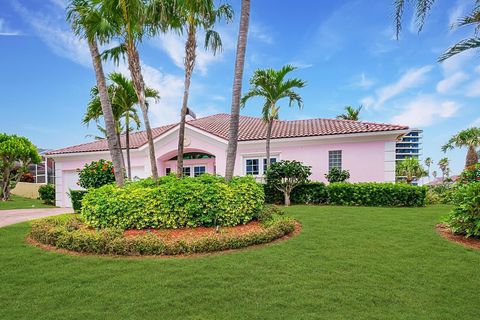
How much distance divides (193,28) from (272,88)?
230 inches

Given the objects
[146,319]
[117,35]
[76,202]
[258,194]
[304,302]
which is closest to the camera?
[146,319]

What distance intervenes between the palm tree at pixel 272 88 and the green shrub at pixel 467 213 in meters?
9.53

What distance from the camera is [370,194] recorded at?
15016mm


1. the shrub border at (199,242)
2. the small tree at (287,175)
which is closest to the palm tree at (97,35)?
the shrub border at (199,242)

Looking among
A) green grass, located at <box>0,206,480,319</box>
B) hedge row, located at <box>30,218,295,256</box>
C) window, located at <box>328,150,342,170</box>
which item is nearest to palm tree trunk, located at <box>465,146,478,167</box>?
window, located at <box>328,150,342,170</box>

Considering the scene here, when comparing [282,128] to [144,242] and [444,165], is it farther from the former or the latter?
[444,165]

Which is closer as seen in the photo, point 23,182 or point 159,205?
point 159,205

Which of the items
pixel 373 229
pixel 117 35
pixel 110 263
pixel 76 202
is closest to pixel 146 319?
pixel 110 263

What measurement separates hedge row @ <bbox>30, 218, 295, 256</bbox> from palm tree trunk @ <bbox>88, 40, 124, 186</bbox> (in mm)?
2848

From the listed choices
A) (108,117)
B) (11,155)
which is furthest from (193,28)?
(11,155)

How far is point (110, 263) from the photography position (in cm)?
686

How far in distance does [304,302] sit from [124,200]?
6.26m

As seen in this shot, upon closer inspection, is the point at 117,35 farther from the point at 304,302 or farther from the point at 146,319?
the point at 304,302

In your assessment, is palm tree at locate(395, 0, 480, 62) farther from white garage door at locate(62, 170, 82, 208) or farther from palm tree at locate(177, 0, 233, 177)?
white garage door at locate(62, 170, 82, 208)
